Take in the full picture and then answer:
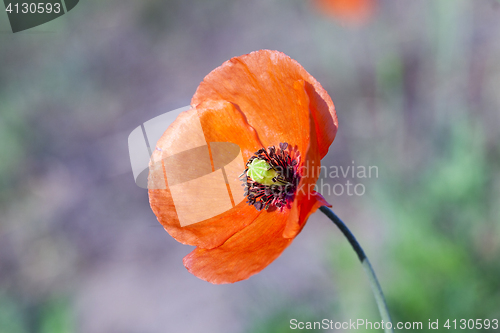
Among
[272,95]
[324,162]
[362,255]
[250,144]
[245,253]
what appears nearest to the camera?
[362,255]

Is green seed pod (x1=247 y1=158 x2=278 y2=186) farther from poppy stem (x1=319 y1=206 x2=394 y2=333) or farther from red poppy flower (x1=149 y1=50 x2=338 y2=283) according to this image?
poppy stem (x1=319 y1=206 x2=394 y2=333)

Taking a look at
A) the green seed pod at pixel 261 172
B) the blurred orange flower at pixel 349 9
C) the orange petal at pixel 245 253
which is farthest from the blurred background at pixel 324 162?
the green seed pod at pixel 261 172

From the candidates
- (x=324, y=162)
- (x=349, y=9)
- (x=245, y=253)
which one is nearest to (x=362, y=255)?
(x=245, y=253)

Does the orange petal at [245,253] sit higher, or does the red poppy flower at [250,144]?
the red poppy flower at [250,144]

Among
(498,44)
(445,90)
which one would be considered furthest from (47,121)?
(498,44)

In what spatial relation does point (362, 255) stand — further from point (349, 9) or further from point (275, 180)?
point (349, 9)

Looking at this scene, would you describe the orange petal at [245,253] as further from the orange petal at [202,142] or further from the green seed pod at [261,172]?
the green seed pod at [261,172]
